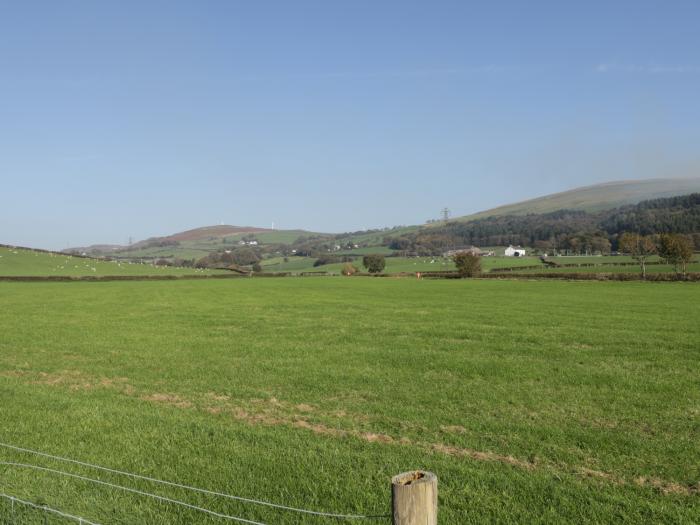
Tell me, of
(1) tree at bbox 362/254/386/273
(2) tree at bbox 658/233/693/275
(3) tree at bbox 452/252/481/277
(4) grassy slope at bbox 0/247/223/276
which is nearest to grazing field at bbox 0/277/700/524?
(3) tree at bbox 452/252/481/277

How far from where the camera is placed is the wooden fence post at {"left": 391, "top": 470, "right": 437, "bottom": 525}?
459cm

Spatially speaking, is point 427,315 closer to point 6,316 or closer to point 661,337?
point 661,337

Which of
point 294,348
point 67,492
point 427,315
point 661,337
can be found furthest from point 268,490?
point 427,315

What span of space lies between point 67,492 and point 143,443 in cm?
236

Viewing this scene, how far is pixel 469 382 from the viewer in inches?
631

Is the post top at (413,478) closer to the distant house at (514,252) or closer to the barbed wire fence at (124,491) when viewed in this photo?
the barbed wire fence at (124,491)

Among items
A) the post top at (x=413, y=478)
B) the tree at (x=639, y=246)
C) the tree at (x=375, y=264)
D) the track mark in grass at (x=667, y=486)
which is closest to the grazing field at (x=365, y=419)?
the track mark in grass at (x=667, y=486)

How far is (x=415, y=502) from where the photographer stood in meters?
4.62

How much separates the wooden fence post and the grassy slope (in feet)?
348

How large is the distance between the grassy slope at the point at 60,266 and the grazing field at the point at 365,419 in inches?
3260

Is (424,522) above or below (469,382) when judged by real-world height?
above

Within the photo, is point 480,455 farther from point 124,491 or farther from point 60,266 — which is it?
point 60,266

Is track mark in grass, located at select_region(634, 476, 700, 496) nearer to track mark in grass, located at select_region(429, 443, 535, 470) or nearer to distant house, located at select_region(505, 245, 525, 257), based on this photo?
track mark in grass, located at select_region(429, 443, 535, 470)

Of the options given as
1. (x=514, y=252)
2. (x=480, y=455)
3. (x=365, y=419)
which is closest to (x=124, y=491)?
(x=365, y=419)
